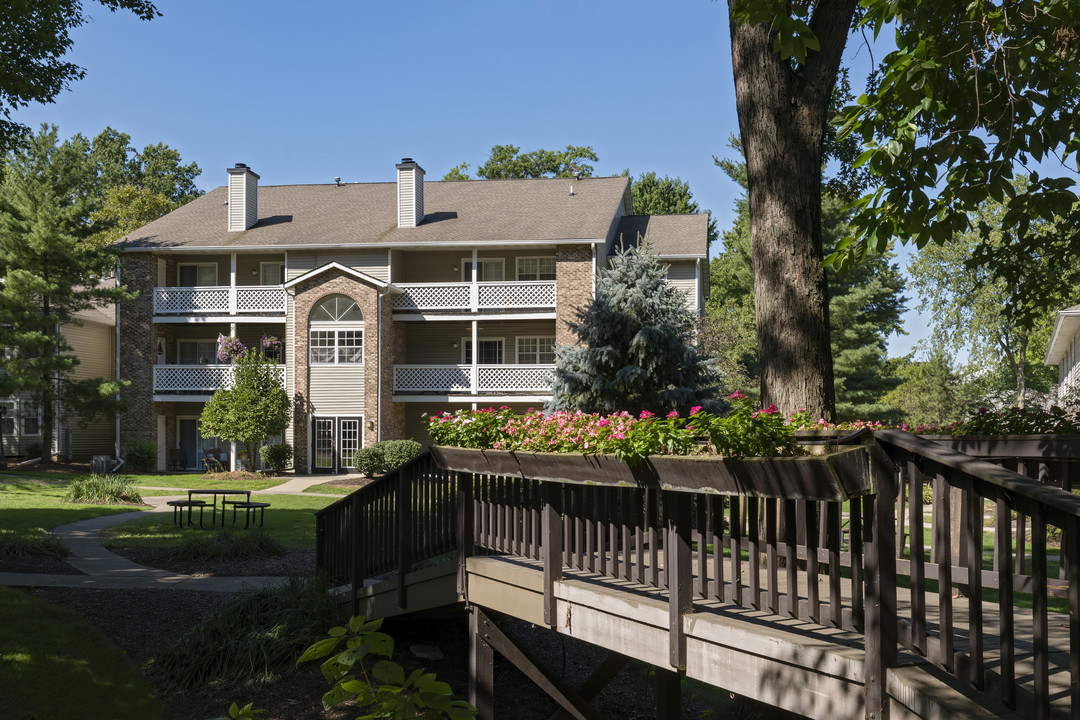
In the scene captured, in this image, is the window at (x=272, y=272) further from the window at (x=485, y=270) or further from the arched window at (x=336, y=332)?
the window at (x=485, y=270)

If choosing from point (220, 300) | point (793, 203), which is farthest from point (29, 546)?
point (220, 300)

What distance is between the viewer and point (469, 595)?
23.0 ft

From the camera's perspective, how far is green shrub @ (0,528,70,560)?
1403cm

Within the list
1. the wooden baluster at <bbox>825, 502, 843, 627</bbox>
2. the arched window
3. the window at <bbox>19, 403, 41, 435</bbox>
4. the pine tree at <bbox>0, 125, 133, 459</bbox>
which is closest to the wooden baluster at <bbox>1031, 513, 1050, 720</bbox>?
the wooden baluster at <bbox>825, 502, 843, 627</bbox>

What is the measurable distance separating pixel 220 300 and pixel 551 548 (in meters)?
29.2

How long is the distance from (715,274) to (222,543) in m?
39.5

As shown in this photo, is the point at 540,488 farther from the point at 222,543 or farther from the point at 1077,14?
the point at 222,543

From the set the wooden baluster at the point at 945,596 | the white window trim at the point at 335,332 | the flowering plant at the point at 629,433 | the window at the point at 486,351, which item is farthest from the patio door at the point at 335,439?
the wooden baluster at the point at 945,596

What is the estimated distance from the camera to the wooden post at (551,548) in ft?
19.1

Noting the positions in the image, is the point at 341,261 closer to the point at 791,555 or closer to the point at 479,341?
the point at 479,341

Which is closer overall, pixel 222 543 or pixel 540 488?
pixel 540 488

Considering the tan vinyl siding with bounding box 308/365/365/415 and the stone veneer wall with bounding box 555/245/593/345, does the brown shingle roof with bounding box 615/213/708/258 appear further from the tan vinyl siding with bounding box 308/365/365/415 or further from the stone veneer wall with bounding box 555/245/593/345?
the tan vinyl siding with bounding box 308/365/365/415

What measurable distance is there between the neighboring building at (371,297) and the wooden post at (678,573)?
25.2 meters

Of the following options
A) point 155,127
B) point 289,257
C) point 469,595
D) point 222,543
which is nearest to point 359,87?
point 289,257
